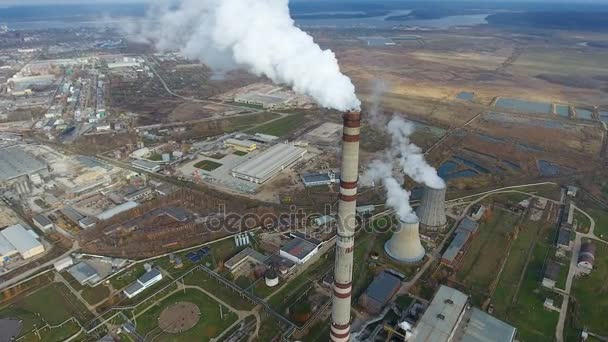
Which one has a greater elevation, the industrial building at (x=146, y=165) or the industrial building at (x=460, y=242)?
the industrial building at (x=460, y=242)

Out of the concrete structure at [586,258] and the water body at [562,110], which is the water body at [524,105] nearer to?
the water body at [562,110]

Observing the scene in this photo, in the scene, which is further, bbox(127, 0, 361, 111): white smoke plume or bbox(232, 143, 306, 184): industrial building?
bbox(232, 143, 306, 184): industrial building

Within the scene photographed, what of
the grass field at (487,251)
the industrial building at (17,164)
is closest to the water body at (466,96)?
the grass field at (487,251)

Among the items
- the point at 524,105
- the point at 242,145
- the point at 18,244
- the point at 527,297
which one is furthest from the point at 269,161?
the point at 524,105

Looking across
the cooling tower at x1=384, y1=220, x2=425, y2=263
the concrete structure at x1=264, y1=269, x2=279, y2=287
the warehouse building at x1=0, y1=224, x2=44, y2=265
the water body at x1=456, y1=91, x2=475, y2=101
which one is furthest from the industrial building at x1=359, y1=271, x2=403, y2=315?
the water body at x1=456, y1=91, x2=475, y2=101

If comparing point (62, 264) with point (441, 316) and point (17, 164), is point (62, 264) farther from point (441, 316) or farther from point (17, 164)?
point (441, 316)

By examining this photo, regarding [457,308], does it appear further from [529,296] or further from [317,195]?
[317,195]

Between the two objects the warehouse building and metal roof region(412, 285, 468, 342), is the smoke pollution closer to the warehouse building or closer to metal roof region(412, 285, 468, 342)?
metal roof region(412, 285, 468, 342)

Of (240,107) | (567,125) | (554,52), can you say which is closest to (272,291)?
(240,107)
